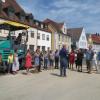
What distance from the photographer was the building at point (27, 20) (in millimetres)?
46963

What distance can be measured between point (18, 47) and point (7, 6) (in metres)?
27.8

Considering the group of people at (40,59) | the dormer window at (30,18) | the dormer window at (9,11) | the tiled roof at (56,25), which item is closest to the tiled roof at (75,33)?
the tiled roof at (56,25)

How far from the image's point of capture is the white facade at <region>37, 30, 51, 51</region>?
5908cm

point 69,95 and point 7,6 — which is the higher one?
point 7,6

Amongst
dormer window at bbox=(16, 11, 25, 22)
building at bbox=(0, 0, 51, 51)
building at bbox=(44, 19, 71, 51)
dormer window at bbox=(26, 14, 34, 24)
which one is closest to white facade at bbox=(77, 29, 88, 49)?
building at bbox=(44, 19, 71, 51)

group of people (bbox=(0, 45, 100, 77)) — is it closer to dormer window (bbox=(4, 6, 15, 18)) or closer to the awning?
the awning

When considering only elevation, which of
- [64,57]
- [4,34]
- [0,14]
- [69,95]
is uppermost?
[0,14]

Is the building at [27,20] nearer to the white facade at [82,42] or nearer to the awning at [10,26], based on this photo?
the awning at [10,26]

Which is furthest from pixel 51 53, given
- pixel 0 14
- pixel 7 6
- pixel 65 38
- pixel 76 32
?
pixel 76 32

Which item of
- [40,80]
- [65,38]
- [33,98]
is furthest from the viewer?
[65,38]

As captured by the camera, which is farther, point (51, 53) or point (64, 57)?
point (51, 53)

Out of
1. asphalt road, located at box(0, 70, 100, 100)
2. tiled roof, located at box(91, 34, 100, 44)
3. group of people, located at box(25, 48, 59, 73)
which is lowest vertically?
asphalt road, located at box(0, 70, 100, 100)

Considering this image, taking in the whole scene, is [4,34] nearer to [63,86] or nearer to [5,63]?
[5,63]

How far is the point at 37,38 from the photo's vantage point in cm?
5794
